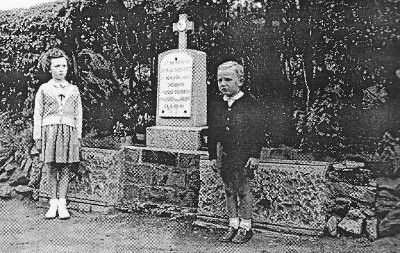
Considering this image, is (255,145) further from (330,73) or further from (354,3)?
(354,3)

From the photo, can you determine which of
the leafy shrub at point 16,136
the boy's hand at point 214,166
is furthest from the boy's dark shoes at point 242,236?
the leafy shrub at point 16,136

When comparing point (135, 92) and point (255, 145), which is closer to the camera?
point (255, 145)

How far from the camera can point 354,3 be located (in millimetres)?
4691

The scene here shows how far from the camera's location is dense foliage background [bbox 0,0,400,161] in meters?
4.63

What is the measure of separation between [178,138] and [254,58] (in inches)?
54.1

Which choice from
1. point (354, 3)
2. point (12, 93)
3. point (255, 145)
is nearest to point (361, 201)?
point (255, 145)

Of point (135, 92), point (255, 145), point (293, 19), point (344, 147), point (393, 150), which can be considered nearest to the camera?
point (255, 145)

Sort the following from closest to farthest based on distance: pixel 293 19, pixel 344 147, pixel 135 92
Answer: pixel 344 147 → pixel 293 19 → pixel 135 92

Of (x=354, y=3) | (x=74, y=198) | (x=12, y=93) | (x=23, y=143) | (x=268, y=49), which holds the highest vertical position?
(x=354, y=3)

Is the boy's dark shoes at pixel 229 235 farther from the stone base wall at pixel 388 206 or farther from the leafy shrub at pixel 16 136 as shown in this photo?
the leafy shrub at pixel 16 136

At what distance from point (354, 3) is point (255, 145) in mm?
1938

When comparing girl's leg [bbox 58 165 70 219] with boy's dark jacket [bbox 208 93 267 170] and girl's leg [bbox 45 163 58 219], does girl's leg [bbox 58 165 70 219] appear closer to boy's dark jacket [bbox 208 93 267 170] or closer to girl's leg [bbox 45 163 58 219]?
girl's leg [bbox 45 163 58 219]

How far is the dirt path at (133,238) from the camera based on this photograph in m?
3.94

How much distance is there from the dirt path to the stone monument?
93cm
